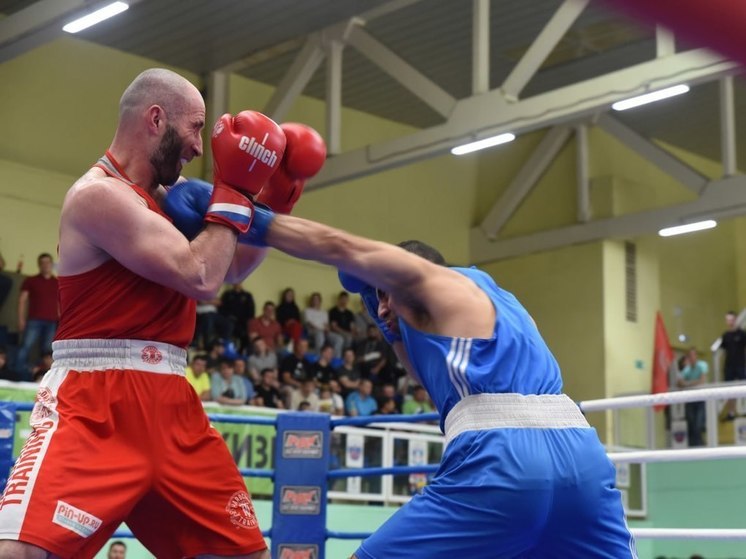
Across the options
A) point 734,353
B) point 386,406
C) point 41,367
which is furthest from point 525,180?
Answer: point 41,367

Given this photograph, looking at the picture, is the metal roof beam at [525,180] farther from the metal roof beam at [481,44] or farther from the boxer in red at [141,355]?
the boxer in red at [141,355]

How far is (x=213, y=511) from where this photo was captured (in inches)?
107

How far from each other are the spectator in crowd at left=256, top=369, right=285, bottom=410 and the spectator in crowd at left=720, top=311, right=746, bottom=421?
5.62 meters

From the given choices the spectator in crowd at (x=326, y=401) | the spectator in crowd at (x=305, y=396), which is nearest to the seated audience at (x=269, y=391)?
the spectator in crowd at (x=305, y=396)

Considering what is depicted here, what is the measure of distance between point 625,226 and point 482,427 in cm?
1366

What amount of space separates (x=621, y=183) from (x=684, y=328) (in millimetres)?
2792

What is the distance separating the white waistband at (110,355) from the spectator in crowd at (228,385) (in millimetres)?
8212

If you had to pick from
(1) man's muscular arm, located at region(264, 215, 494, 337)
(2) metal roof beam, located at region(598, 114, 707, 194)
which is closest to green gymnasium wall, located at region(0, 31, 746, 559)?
(2) metal roof beam, located at region(598, 114, 707, 194)

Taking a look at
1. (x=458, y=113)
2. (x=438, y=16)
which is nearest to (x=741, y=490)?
(x=458, y=113)

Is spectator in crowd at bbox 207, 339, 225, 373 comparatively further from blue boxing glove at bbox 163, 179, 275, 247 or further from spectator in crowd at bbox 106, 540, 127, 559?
blue boxing glove at bbox 163, 179, 275, 247

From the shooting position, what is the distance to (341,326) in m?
14.3

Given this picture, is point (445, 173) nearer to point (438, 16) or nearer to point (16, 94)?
point (438, 16)

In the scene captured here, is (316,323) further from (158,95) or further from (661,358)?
(158,95)

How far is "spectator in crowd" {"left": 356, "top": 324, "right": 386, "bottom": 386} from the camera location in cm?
1349
